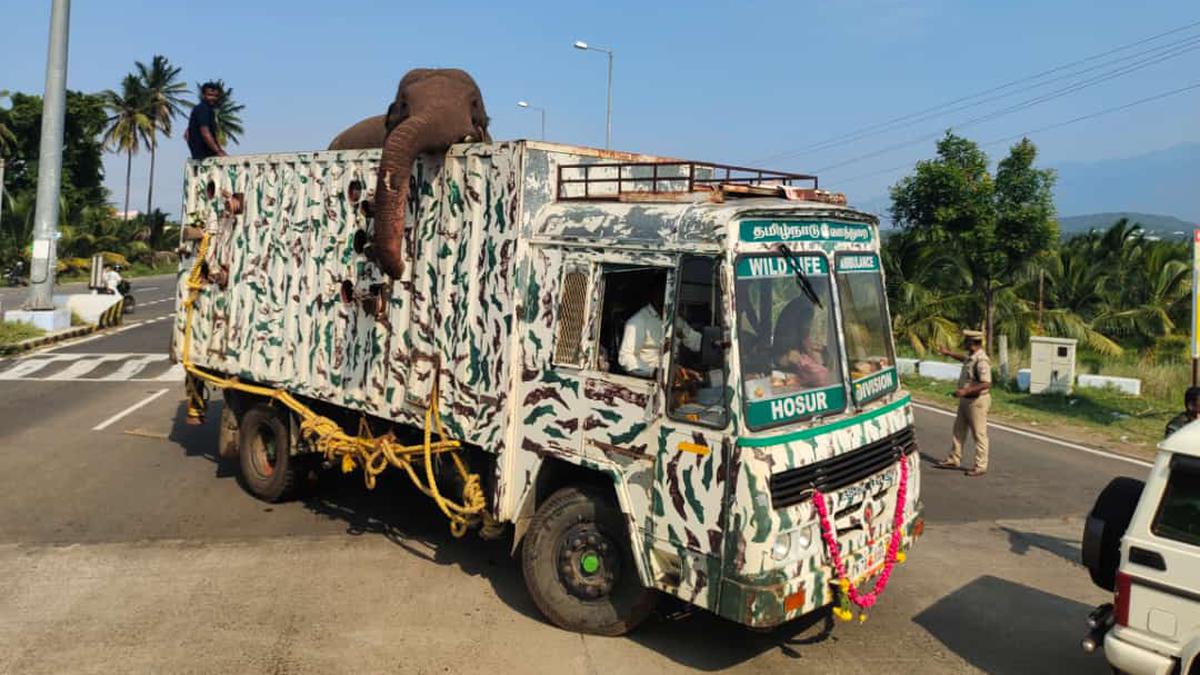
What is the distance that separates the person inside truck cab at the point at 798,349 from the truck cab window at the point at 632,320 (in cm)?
68

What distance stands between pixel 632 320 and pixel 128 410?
1022 centimetres

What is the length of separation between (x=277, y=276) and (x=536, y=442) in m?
3.64

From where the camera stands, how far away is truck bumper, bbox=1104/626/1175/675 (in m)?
4.12

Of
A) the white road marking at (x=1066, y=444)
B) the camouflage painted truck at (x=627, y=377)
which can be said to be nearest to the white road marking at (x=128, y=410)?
the camouflage painted truck at (x=627, y=377)

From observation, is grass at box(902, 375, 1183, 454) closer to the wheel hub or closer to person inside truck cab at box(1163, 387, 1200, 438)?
person inside truck cab at box(1163, 387, 1200, 438)

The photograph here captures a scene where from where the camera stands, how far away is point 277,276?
8.00 meters

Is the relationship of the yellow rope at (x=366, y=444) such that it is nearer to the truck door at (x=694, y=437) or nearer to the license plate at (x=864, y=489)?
the truck door at (x=694, y=437)

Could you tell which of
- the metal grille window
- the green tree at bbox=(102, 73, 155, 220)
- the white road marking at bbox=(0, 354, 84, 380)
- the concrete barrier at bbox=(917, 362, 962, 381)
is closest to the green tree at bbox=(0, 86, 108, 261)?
the green tree at bbox=(102, 73, 155, 220)

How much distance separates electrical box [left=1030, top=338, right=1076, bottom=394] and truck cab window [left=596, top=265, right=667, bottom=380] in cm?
1252

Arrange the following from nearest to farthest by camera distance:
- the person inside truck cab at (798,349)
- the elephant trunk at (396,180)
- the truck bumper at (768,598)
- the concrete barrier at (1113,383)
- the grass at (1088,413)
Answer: the truck bumper at (768,598) → the person inside truck cab at (798,349) → the elephant trunk at (396,180) → the grass at (1088,413) → the concrete barrier at (1113,383)

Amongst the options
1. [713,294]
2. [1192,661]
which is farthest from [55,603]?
[1192,661]

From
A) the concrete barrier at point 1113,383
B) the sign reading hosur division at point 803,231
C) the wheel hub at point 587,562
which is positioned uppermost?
the sign reading hosur division at point 803,231

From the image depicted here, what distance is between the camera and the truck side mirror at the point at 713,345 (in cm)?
477

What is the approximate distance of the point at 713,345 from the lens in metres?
4.81
